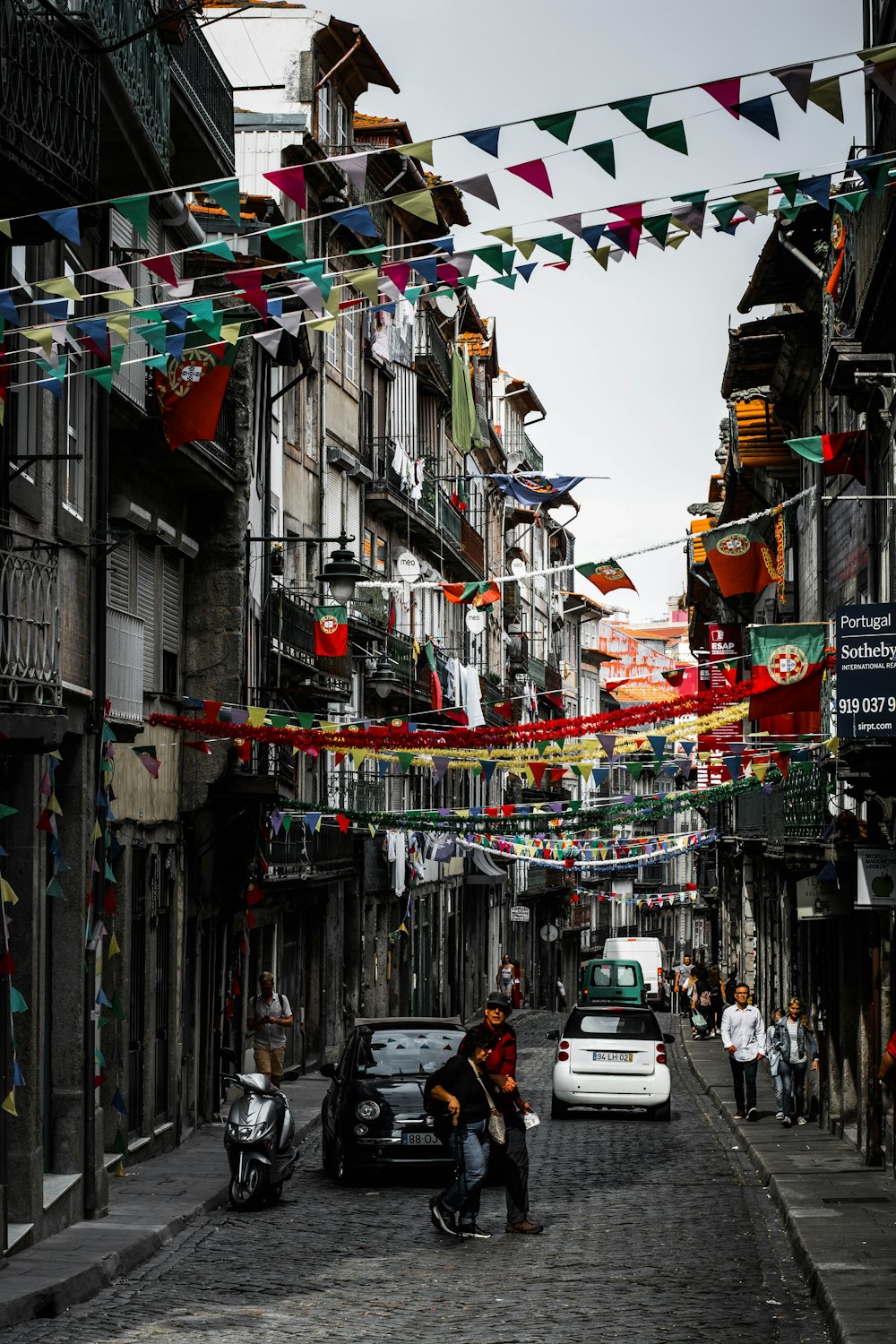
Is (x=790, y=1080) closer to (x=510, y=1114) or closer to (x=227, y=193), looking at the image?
(x=510, y=1114)

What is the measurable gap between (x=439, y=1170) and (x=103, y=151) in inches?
375

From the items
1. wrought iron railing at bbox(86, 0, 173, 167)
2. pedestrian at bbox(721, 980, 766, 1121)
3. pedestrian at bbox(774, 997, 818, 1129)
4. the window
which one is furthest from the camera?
the window

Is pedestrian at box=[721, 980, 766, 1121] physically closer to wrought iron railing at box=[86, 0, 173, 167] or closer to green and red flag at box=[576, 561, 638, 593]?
green and red flag at box=[576, 561, 638, 593]

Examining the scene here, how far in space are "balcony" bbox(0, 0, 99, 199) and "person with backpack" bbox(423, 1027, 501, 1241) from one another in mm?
6806

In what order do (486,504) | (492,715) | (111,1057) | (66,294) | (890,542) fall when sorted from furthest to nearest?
(486,504) → (492,715) → (890,542) → (111,1057) → (66,294)

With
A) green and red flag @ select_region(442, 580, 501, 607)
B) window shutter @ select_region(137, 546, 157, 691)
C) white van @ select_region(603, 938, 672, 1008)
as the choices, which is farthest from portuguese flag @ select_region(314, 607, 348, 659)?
white van @ select_region(603, 938, 672, 1008)

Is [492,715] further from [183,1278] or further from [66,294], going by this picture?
[66,294]

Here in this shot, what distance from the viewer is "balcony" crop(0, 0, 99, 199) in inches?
452

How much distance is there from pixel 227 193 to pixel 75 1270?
23.3 ft

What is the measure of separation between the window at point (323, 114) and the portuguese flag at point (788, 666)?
1935 cm

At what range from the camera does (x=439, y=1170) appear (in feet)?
61.8

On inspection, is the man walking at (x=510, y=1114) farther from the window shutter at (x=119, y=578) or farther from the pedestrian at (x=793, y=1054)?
the pedestrian at (x=793, y=1054)

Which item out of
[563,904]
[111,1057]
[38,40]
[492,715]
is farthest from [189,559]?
[563,904]

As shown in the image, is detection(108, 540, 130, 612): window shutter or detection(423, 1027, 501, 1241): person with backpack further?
detection(108, 540, 130, 612): window shutter
